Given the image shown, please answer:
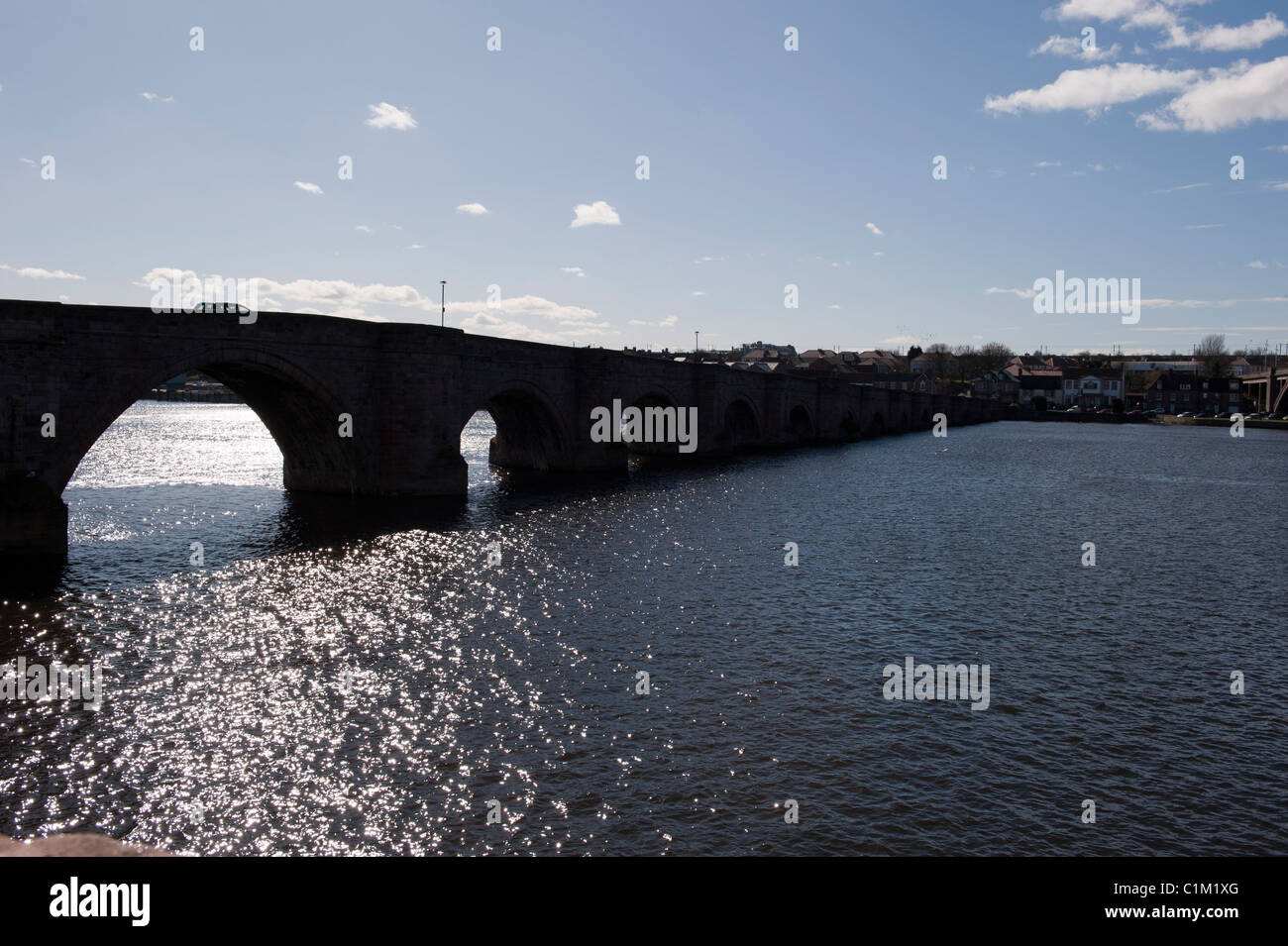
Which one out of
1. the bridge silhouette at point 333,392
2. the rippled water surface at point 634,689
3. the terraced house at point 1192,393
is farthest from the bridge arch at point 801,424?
the terraced house at point 1192,393

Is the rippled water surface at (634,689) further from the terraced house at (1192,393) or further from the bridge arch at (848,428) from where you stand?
the terraced house at (1192,393)

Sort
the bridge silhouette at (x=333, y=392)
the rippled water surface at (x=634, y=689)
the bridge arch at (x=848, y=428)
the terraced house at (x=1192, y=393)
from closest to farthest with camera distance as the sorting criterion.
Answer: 1. the rippled water surface at (x=634, y=689)
2. the bridge silhouette at (x=333, y=392)
3. the bridge arch at (x=848, y=428)
4. the terraced house at (x=1192, y=393)

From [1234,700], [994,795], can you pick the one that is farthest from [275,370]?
[1234,700]

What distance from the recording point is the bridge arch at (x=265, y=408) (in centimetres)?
2631

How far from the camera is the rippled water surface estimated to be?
36.4 ft

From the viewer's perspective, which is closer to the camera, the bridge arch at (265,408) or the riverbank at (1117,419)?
the bridge arch at (265,408)

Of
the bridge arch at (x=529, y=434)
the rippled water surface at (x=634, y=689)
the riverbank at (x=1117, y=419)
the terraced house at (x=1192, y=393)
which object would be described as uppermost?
the terraced house at (x=1192, y=393)

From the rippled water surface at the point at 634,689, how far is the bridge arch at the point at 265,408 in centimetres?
400

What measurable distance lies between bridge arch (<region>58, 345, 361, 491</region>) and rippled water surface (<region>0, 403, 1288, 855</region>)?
400 cm

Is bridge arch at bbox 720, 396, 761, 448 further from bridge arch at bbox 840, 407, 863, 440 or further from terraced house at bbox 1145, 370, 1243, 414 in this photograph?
terraced house at bbox 1145, 370, 1243, 414

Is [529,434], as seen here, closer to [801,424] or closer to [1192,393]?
[801,424]

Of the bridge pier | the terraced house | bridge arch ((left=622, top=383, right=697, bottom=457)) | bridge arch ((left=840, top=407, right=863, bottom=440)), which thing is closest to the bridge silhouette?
the bridge pier

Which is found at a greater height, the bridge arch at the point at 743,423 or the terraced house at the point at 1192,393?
the terraced house at the point at 1192,393
